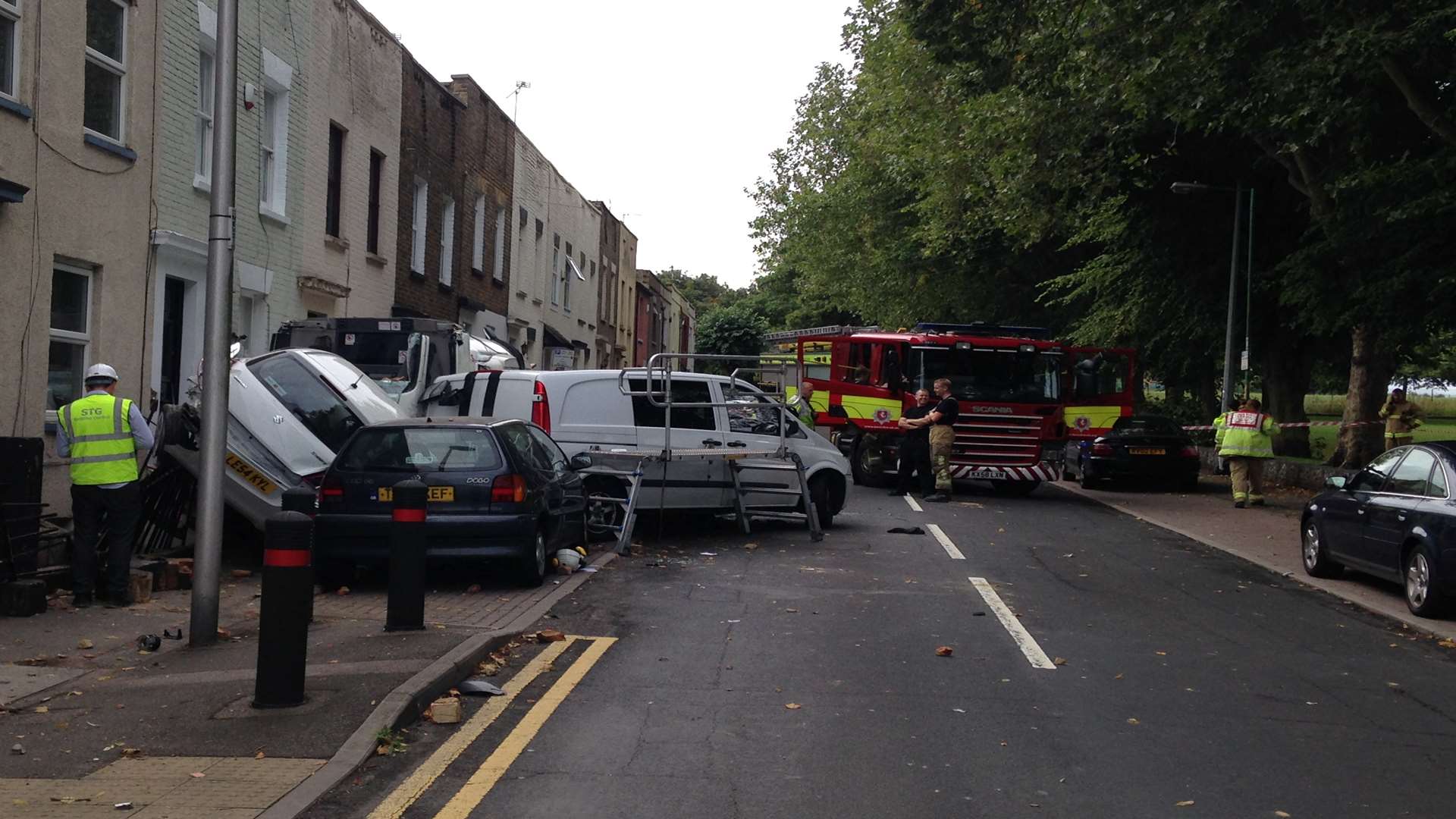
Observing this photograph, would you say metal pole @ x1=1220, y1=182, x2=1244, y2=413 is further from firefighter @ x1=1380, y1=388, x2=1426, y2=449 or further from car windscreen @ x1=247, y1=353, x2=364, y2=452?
car windscreen @ x1=247, y1=353, x2=364, y2=452

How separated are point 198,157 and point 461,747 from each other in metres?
11.9

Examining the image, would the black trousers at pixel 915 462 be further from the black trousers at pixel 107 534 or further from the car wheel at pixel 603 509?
the black trousers at pixel 107 534

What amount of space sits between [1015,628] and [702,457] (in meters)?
5.00

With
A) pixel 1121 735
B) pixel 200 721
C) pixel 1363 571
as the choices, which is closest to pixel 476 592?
pixel 200 721

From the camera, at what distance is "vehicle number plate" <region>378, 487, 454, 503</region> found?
10766 mm

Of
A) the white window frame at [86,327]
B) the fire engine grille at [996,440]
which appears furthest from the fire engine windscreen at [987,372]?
the white window frame at [86,327]

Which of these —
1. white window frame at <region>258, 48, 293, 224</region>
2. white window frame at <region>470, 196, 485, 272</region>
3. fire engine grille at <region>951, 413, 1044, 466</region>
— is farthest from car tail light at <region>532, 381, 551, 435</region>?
white window frame at <region>470, 196, 485, 272</region>

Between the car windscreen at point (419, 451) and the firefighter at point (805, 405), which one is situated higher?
the firefighter at point (805, 405)

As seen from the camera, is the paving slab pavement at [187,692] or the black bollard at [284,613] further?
the black bollard at [284,613]

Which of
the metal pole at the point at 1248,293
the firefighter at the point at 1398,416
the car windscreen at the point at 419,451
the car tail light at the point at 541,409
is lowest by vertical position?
the car windscreen at the point at 419,451

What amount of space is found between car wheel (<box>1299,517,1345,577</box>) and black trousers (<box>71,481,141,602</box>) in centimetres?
1075

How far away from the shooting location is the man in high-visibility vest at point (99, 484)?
9.77 meters

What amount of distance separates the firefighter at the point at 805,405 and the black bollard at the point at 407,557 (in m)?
7.97

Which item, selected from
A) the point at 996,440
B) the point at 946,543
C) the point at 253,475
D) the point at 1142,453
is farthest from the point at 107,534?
the point at 1142,453
